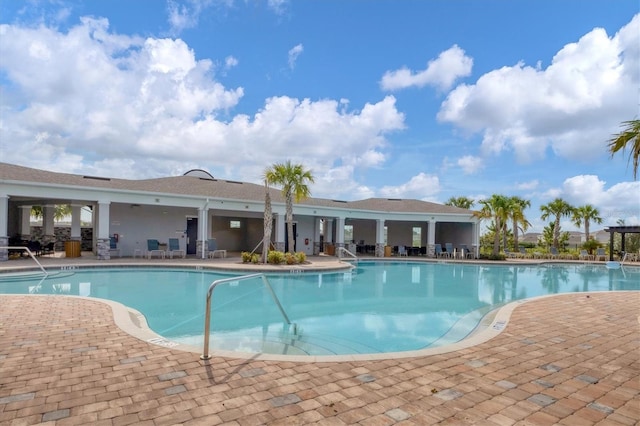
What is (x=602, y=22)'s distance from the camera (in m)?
10.2

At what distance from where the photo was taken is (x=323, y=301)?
10.6m

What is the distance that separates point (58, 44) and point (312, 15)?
8.25 m

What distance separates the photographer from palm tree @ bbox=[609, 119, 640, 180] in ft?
16.7

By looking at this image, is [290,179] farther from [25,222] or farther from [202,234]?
[25,222]

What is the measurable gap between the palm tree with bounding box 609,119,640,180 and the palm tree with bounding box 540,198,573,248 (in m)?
29.7

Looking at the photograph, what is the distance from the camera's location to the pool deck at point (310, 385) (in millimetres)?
3025

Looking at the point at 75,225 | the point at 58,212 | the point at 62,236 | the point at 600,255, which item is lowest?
the point at 600,255

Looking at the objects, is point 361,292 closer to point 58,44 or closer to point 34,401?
point 34,401

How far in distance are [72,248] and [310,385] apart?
1788 centimetres

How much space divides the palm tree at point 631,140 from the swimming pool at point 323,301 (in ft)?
13.3

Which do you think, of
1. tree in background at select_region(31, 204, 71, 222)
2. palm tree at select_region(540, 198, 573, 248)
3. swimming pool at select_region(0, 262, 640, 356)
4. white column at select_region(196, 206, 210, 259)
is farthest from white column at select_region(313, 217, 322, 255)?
palm tree at select_region(540, 198, 573, 248)

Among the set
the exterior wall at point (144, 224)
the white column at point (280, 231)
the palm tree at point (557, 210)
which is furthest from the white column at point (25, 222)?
the palm tree at point (557, 210)

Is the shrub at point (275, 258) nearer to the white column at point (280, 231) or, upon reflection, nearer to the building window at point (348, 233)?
the white column at point (280, 231)

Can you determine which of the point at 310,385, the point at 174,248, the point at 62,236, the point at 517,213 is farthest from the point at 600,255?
the point at 62,236
